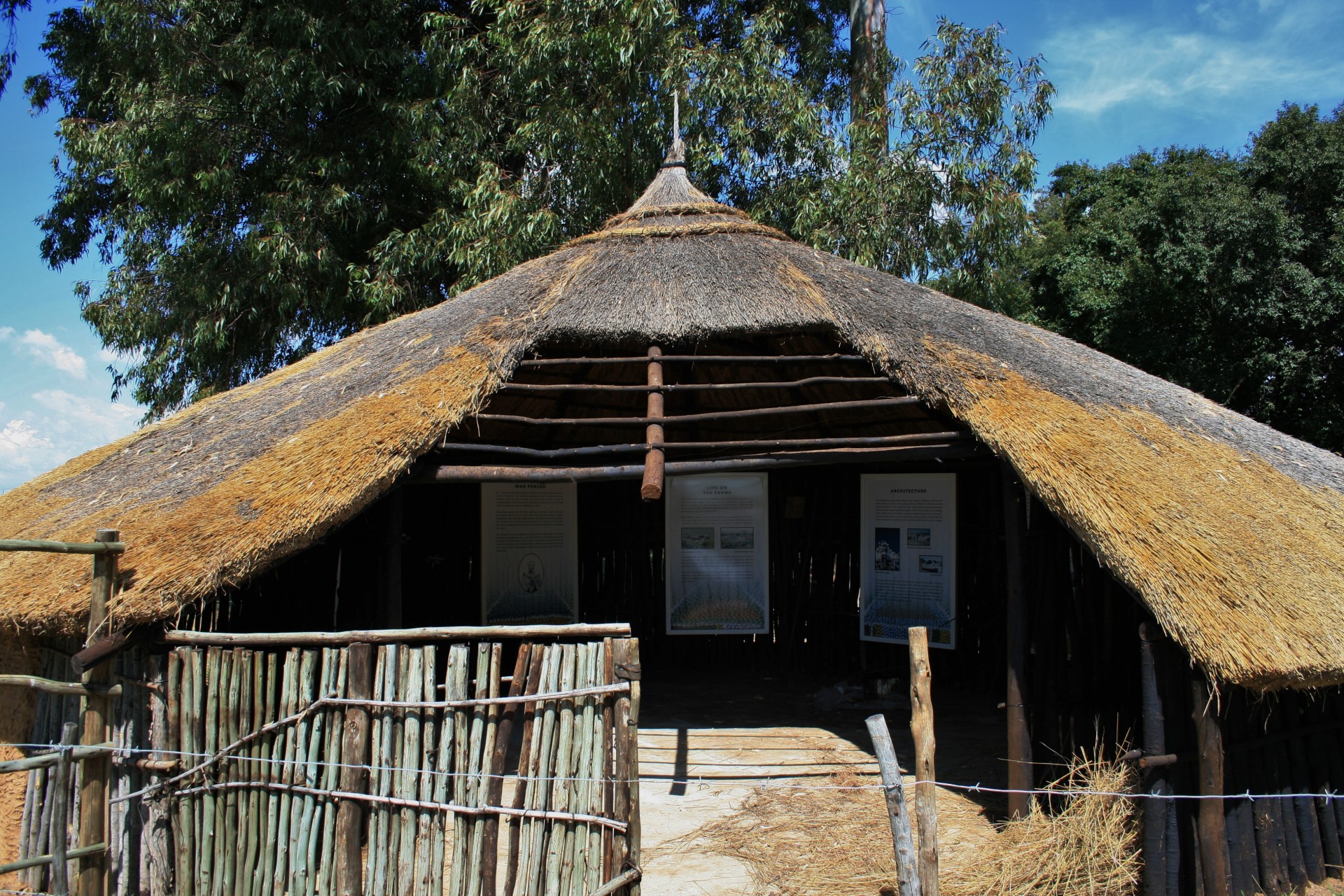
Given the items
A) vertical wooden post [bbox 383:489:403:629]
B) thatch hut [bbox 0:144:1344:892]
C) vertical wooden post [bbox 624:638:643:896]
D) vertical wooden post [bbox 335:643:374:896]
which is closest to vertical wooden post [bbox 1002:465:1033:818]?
thatch hut [bbox 0:144:1344:892]

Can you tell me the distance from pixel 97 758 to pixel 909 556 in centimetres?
666

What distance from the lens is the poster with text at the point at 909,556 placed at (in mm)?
8945

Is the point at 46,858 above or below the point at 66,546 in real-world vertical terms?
below

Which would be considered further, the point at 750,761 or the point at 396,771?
the point at 750,761

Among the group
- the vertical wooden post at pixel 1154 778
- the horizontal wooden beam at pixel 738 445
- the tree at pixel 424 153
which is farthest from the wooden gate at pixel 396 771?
the tree at pixel 424 153

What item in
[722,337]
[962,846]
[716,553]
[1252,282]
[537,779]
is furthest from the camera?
[1252,282]

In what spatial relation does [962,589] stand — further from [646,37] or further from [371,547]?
[646,37]

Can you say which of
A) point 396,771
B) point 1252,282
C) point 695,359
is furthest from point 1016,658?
point 1252,282

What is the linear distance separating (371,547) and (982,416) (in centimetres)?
447

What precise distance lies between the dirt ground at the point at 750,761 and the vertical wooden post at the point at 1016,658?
0.41m

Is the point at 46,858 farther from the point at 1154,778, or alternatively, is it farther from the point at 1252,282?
the point at 1252,282

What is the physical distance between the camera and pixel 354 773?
194 inches

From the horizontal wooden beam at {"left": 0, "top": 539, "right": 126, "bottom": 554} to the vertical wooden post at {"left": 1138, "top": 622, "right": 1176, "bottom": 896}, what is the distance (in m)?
5.53

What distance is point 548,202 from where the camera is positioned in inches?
576
